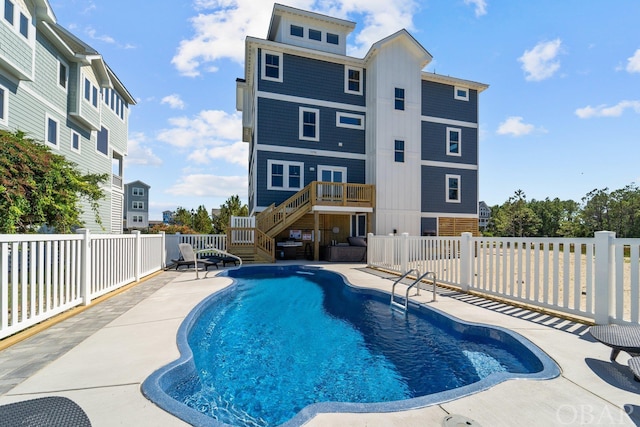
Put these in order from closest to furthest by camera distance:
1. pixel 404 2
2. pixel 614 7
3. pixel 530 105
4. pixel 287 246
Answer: pixel 614 7
pixel 404 2
pixel 287 246
pixel 530 105

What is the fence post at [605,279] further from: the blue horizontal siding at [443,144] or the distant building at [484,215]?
the distant building at [484,215]

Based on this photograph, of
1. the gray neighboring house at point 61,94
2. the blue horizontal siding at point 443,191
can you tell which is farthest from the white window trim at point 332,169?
the gray neighboring house at point 61,94

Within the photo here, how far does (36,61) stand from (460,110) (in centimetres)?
2055

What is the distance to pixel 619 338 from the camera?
9.47 feet

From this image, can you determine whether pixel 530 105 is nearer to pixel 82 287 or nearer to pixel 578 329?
pixel 578 329

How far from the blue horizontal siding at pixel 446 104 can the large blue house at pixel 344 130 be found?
0.08 meters

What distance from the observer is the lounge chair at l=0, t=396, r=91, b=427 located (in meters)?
1.96

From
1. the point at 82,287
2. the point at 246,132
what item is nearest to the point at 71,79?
the point at 246,132

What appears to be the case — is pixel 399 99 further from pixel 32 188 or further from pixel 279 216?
pixel 32 188

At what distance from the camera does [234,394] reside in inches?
122

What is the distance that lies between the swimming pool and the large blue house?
8874mm

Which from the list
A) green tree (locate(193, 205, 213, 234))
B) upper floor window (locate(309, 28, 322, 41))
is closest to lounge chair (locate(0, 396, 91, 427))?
upper floor window (locate(309, 28, 322, 41))

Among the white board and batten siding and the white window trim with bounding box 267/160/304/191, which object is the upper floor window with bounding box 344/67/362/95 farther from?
the white window trim with bounding box 267/160/304/191

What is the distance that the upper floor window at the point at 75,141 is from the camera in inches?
534
